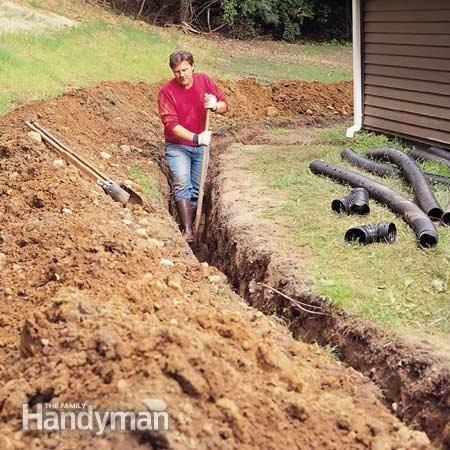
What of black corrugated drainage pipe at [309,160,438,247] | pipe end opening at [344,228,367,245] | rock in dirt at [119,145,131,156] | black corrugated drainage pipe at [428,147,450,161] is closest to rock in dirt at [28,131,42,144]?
rock in dirt at [119,145,131,156]

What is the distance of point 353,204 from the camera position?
292 inches

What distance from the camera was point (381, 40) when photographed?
11.2m

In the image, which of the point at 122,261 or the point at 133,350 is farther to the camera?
the point at 122,261

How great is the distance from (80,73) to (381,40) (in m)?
5.55

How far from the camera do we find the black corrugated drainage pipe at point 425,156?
937 cm

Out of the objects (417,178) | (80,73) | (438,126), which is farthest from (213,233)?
(80,73)

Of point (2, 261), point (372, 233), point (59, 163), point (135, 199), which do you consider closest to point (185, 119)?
point (135, 199)

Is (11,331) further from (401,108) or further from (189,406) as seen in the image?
(401,108)

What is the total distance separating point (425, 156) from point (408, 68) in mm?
1706

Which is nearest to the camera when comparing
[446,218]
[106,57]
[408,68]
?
[446,218]

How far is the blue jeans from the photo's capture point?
27.6ft

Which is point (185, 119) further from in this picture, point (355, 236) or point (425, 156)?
point (425, 156)

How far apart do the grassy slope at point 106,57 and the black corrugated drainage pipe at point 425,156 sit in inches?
214

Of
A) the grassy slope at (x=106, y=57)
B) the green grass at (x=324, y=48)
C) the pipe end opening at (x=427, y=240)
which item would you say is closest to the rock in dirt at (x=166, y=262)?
the pipe end opening at (x=427, y=240)
